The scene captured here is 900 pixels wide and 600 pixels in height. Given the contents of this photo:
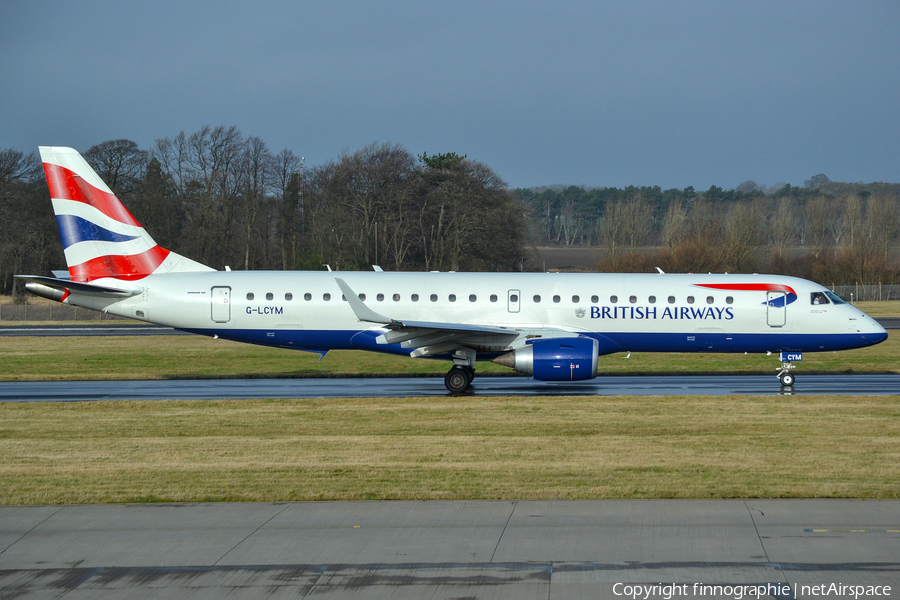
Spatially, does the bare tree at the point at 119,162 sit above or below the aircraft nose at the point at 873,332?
above

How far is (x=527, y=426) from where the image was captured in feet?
51.5

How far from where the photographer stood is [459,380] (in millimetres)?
21594

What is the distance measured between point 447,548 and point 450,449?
5.13 metres

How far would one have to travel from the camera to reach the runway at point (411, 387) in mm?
20891

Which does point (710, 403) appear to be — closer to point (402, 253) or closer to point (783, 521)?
point (783, 521)

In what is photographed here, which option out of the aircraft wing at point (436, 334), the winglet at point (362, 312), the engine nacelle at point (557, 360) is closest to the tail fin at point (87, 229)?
the winglet at point (362, 312)

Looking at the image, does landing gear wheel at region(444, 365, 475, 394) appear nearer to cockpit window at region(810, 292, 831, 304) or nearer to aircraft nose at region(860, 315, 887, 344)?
cockpit window at region(810, 292, 831, 304)

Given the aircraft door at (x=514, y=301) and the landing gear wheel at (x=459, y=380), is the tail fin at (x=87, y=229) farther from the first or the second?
the aircraft door at (x=514, y=301)

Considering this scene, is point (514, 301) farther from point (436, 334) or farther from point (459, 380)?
point (459, 380)

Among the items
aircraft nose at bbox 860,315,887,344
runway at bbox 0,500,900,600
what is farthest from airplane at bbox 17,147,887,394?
runway at bbox 0,500,900,600

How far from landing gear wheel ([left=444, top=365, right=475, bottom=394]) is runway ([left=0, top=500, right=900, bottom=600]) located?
11.3m

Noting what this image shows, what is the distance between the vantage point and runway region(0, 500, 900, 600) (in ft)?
24.4

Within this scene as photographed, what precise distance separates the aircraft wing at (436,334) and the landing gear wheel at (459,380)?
24.9 inches

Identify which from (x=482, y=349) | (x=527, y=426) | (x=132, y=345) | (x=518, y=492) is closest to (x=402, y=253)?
(x=132, y=345)
